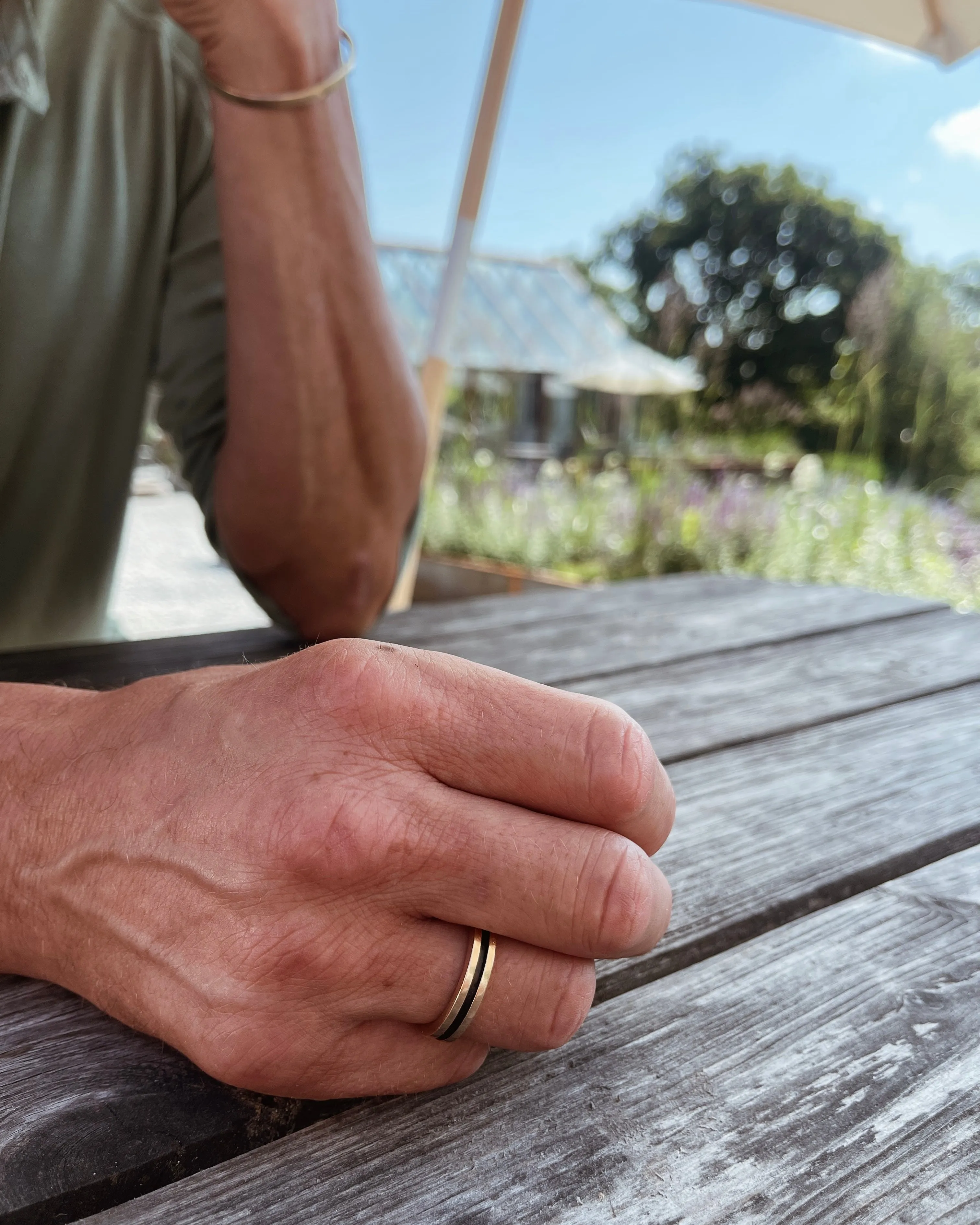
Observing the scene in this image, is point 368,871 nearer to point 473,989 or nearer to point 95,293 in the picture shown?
point 473,989

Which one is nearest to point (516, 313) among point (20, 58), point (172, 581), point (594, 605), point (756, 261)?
point (756, 261)

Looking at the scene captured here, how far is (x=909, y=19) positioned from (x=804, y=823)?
6.74ft

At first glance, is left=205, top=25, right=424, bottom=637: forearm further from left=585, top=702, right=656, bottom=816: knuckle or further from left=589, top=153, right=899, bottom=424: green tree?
left=589, top=153, right=899, bottom=424: green tree

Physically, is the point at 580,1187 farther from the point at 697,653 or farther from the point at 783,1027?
the point at 697,653

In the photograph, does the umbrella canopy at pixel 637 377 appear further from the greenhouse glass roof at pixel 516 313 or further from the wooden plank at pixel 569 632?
the wooden plank at pixel 569 632

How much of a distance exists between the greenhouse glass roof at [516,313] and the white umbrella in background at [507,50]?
7.33 meters

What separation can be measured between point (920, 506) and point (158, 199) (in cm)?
534

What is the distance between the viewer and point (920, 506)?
5551 millimetres

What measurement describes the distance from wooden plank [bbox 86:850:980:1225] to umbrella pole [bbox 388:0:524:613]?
203 centimetres

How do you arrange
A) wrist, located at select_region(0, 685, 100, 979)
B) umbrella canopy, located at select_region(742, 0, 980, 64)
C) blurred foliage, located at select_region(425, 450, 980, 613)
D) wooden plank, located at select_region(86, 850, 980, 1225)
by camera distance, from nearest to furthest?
wooden plank, located at select_region(86, 850, 980, 1225)
wrist, located at select_region(0, 685, 100, 979)
umbrella canopy, located at select_region(742, 0, 980, 64)
blurred foliage, located at select_region(425, 450, 980, 613)

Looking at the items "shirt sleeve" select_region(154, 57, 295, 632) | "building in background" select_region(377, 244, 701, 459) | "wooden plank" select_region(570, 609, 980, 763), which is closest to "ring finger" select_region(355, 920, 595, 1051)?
"wooden plank" select_region(570, 609, 980, 763)

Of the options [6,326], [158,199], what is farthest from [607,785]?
[158,199]

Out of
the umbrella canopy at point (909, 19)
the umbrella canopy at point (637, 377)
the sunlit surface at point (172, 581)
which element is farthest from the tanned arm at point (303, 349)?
the umbrella canopy at point (637, 377)

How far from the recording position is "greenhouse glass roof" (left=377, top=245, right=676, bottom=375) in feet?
37.2
